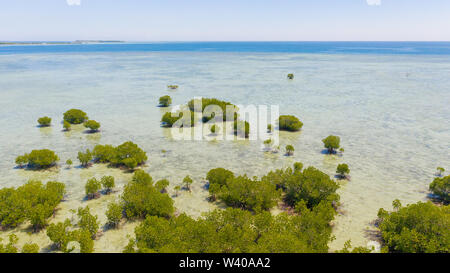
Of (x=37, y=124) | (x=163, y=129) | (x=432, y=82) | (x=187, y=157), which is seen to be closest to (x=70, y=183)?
(x=187, y=157)

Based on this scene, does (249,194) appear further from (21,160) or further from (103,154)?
(21,160)

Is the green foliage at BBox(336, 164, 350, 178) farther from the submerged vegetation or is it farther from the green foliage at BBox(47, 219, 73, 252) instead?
the green foliage at BBox(47, 219, 73, 252)

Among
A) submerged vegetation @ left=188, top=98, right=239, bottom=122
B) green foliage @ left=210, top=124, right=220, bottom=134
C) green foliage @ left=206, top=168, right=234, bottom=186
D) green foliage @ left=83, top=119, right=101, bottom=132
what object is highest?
submerged vegetation @ left=188, top=98, right=239, bottom=122

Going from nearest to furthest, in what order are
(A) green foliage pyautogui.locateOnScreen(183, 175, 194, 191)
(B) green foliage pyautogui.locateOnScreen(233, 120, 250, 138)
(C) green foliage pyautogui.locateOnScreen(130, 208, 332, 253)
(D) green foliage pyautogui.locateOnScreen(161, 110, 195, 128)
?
(C) green foliage pyautogui.locateOnScreen(130, 208, 332, 253) → (A) green foliage pyautogui.locateOnScreen(183, 175, 194, 191) → (B) green foliage pyautogui.locateOnScreen(233, 120, 250, 138) → (D) green foliage pyautogui.locateOnScreen(161, 110, 195, 128)

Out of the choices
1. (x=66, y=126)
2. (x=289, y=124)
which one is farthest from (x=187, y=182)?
(x=66, y=126)

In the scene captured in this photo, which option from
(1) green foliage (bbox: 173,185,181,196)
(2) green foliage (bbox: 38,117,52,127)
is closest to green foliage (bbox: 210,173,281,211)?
(1) green foliage (bbox: 173,185,181,196)

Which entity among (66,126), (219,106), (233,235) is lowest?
(233,235)
